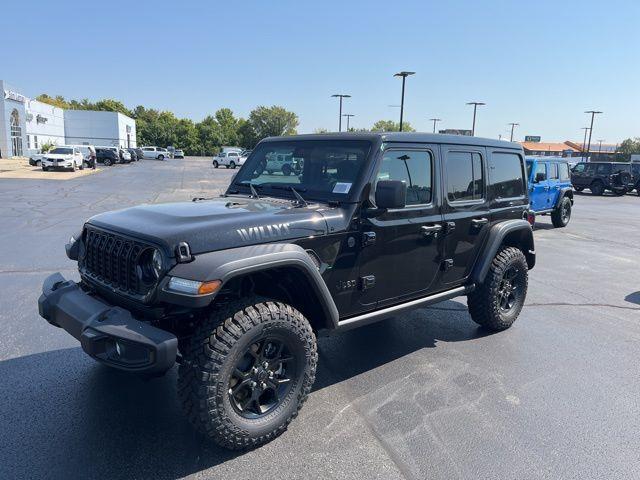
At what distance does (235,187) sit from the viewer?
4.36m

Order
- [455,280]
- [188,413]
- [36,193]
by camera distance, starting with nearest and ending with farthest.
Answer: [188,413] → [455,280] → [36,193]

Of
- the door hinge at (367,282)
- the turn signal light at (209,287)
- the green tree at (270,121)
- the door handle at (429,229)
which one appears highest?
the green tree at (270,121)

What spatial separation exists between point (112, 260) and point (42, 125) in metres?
63.0

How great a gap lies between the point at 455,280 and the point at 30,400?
354cm

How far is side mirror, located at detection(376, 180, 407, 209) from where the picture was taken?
3.26 meters

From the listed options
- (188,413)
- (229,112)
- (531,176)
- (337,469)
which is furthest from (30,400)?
(229,112)

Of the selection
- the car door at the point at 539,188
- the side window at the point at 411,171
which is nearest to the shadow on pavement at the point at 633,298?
the side window at the point at 411,171

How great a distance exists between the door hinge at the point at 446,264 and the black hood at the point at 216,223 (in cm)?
146

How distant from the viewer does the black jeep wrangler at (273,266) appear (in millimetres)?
2688

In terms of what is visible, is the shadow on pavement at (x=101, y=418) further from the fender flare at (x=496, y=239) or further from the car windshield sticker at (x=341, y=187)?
the car windshield sticker at (x=341, y=187)

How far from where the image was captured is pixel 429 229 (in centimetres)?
388

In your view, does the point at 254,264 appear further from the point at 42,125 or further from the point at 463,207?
the point at 42,125

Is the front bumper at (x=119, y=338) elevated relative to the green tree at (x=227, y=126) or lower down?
lower down

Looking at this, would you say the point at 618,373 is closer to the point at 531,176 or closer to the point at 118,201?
the point at 531,176
